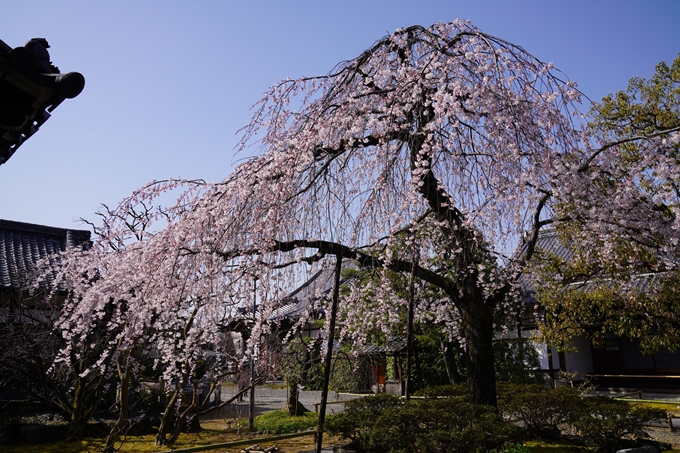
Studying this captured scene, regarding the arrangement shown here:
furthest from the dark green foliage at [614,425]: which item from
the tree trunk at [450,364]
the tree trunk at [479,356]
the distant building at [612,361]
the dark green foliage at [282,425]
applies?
the distant building at [612,361]

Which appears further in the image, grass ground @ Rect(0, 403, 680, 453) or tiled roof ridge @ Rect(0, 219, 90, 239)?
tiled roof ridge @ Rect(0, 219, 90, 239)

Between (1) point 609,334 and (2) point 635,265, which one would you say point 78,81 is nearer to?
(2) point 635,265

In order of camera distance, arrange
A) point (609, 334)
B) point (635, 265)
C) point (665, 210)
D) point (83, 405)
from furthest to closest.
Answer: point (609, 334), point (83, 405), point (635, 265), point (665, 210)

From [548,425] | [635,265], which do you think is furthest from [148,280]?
[635,265]

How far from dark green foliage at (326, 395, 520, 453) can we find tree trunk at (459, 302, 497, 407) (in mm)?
393

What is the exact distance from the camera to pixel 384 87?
663 centimetres

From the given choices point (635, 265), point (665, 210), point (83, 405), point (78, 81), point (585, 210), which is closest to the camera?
point (78, 81)

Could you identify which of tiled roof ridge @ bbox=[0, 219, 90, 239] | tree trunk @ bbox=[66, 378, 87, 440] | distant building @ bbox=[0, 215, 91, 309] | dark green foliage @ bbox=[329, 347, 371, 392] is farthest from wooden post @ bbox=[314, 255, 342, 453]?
tiled roof ridge @ bbox=[0, 219, 90, 239]

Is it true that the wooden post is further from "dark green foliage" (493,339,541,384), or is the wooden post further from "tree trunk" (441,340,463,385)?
"dark green foliage" (493,339,541,384)

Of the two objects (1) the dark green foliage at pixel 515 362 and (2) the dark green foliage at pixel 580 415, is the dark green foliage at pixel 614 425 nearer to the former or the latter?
(2) the dark green foliage at pixel 580 415

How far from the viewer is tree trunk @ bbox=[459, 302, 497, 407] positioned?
6.90 m

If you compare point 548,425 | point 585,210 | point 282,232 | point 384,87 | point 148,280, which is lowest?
point 548,425

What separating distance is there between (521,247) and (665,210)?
6.47 ft

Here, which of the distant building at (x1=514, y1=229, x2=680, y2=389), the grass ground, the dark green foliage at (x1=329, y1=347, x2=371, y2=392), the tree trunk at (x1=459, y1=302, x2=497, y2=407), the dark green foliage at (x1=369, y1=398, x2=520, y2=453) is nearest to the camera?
the dark green foliage at (x1=369, y1=398, x2=520, y2=453)
